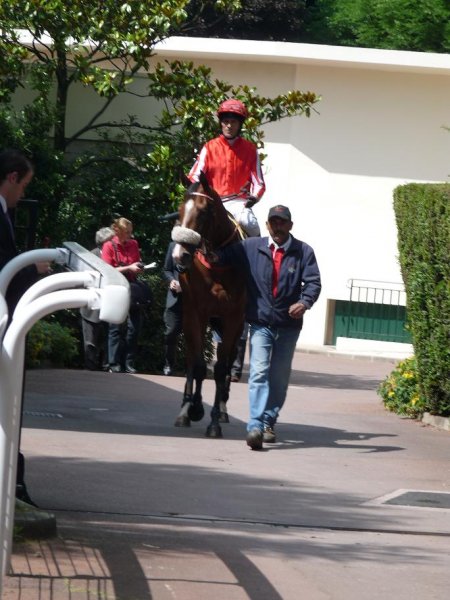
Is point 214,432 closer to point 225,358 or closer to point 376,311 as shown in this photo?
point 225,358

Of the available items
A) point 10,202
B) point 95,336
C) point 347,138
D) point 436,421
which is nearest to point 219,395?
point 436,421

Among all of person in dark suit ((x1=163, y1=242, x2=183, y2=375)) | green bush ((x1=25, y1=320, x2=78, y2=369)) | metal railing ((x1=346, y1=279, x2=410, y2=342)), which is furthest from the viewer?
metal railing ((x1=346, y1=279, x2=410, y2=342))

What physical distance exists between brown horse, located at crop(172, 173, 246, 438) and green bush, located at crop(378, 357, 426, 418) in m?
3.12

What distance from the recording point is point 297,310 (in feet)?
37.9

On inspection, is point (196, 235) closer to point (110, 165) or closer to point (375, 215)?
point (110, 165)

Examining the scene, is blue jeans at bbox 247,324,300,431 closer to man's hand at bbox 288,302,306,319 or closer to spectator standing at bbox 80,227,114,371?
man's hand at bbox 288,302,306,319

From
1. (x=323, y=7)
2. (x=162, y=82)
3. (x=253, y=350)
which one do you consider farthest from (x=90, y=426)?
(x=323, y=7)

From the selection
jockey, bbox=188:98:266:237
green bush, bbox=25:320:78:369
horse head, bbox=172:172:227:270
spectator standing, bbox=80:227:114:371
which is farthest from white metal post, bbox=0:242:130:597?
spectator standing, bbox=80:227:114:371

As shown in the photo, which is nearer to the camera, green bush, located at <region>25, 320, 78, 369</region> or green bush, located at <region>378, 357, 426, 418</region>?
green bush, located at <region>378, 357, 426, 418</region>

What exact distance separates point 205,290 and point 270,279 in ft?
2.50

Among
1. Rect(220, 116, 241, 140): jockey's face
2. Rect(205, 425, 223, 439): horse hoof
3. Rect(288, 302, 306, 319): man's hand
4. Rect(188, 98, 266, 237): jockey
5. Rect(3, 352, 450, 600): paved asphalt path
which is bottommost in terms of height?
Rect(3, 352, 450, 600): paved asphalt path

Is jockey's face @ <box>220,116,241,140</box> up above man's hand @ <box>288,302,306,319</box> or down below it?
above

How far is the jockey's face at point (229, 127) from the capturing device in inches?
514

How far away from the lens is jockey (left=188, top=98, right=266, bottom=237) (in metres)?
13.0
